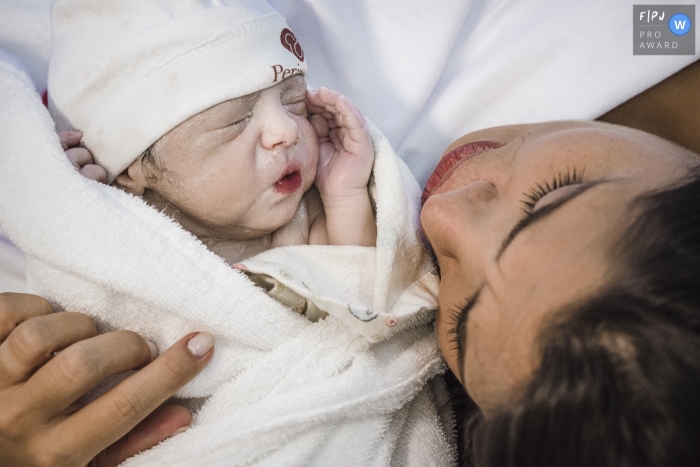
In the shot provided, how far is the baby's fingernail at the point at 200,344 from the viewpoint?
0.72 metres

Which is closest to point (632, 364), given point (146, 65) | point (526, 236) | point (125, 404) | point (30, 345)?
point (526, 236)

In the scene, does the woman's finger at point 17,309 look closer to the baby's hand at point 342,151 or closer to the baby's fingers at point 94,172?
the baby's fingers at point 94,172

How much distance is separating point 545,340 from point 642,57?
2.74ft

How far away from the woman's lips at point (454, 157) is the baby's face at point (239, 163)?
261 mm

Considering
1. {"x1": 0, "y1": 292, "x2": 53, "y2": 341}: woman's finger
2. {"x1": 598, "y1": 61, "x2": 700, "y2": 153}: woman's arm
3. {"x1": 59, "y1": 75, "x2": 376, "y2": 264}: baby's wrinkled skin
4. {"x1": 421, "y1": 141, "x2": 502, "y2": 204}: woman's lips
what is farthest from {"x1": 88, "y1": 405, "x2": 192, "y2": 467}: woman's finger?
{"x1": 598, "y1": 61, "x2": 700, "y2": 153}: woman's arm

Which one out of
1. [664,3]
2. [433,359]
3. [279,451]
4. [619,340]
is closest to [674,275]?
[619,340]

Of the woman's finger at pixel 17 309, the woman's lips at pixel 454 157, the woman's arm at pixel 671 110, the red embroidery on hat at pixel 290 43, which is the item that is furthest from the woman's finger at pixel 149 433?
the woman's arm at pixel 671 110

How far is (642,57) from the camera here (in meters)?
1.06

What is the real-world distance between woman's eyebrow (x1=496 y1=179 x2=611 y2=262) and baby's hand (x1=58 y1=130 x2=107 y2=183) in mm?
734

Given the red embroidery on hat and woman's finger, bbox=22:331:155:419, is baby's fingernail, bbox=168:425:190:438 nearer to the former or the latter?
woman's finger, bbox=22:331:155:419

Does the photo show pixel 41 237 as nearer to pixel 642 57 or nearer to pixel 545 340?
pixel 545 340

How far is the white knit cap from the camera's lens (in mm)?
848

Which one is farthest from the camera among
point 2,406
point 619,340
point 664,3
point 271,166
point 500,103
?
point 500,103

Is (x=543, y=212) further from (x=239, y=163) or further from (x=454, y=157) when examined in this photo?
(x=239, y=163)
